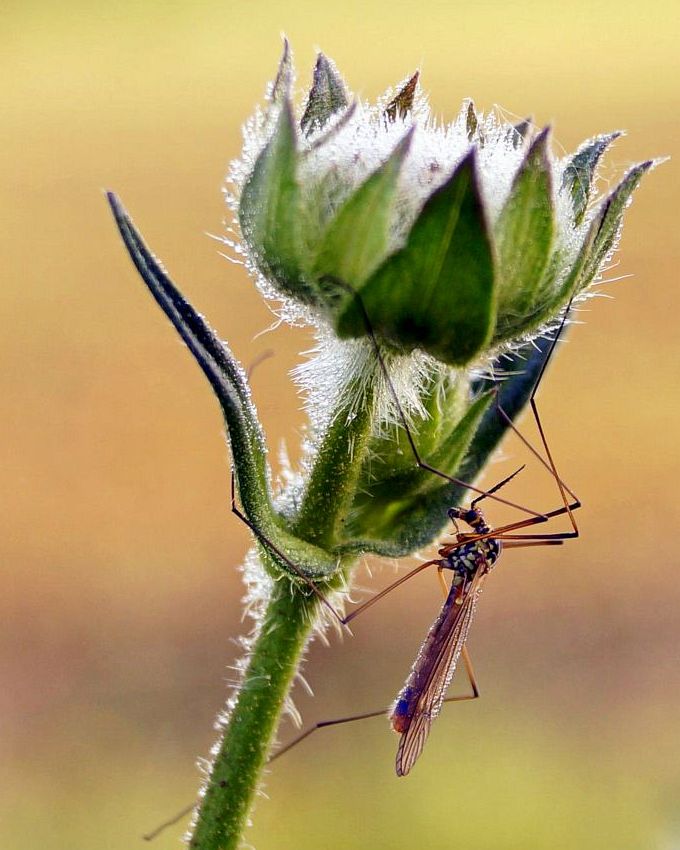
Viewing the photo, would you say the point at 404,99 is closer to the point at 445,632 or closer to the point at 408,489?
A: the point at 408,489

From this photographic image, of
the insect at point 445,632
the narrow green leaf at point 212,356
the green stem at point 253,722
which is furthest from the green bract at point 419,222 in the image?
the insect at point 445,632

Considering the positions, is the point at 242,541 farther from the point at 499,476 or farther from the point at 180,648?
the point at 499,476

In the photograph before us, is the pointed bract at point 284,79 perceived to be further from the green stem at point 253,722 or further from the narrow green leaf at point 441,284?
the green stem at point 253,722

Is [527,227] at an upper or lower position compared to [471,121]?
lower

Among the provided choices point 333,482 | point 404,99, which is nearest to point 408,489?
point 333,482

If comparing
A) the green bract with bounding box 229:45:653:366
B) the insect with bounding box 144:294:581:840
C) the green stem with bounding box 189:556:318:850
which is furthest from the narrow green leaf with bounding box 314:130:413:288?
the insect with bounding box 144:294:581:840

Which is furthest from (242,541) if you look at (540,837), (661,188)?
(661,188)
